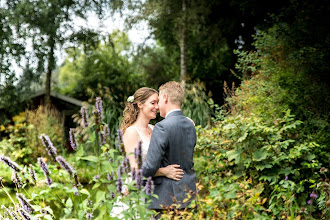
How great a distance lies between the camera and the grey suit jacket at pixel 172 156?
8.59ft

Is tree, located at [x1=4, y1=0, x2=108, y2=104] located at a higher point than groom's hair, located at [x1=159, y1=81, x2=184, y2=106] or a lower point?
higher

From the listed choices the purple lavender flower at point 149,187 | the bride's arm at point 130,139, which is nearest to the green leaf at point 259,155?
the bride's arm at point 130,139

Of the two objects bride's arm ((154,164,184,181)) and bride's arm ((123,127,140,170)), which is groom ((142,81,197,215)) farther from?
bride's arm ((123,127,140,170))

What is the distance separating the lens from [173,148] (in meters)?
2.70

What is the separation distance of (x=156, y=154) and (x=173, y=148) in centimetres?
16

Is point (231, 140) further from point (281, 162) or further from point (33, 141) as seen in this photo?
point (33, 141)

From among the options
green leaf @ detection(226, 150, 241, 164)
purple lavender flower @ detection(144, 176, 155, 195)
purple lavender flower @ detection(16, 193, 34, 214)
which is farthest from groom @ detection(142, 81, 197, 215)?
green leaf @ detection(226, 150, 241, 164)

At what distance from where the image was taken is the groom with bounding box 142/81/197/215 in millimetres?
2650

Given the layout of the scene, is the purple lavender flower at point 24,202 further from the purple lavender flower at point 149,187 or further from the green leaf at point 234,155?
the green leaf at point 234,155

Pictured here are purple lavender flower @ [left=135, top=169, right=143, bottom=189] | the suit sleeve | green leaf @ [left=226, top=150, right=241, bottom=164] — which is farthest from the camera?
green leaf @ [left=226, top=150, right=241, bottom=164]

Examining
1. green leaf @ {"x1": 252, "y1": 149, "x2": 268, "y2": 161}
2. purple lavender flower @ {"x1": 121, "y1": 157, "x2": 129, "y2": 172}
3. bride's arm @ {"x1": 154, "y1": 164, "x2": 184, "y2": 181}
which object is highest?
purple lavender flower @ {"x1": 121, "y1": 157, "x2": 129, "y2": 172}

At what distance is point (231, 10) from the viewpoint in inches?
608

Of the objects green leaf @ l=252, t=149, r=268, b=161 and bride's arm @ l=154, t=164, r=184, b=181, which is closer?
bride's arm @ l=154, t=164, r=184, b=181

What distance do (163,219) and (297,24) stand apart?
16.9 ft
